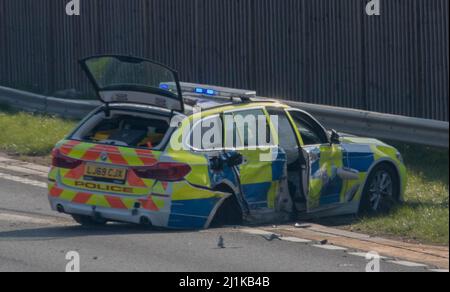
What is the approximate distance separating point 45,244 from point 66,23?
1131cm

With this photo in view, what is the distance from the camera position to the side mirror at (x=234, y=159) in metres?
11.3

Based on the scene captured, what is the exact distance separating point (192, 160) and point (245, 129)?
38.7 inches

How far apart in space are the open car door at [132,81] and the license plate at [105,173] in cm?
83

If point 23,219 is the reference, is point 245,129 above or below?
above

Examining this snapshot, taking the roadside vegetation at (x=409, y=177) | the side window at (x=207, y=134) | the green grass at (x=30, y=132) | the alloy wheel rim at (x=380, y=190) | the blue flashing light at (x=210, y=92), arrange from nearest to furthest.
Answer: the side window at (x=207, y=134), the roadside vegetation at (x=409, y=177), the blue flashing light at (x=210, y=92), the alloy wheel rim at (x=380, y=190), the green grass at (x=30, y=132)

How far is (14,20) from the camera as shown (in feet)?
73.3

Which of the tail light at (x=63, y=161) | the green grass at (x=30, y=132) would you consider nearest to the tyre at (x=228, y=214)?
the tail light at (x=63, y=161)

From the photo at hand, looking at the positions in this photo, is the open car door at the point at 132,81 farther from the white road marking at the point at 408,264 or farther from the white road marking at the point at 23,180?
the white road marking at the point at 23,180

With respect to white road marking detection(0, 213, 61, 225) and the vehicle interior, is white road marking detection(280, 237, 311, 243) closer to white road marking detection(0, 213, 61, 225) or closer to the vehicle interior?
the vehicle interior

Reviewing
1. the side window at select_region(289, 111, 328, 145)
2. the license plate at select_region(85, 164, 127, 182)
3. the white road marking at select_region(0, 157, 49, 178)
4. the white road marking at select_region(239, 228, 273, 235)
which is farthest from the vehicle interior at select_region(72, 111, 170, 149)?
the white road marking at select_region(0, 157, 49, 178)

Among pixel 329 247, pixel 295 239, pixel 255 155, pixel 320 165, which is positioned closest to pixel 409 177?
pixel 320 165

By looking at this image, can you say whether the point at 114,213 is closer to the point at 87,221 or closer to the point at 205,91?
the point at 87,221

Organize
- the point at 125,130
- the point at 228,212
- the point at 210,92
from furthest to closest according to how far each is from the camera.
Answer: the point at 210,92, the point at 125,130, the point at 228,212

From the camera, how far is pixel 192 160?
10.9 metres
